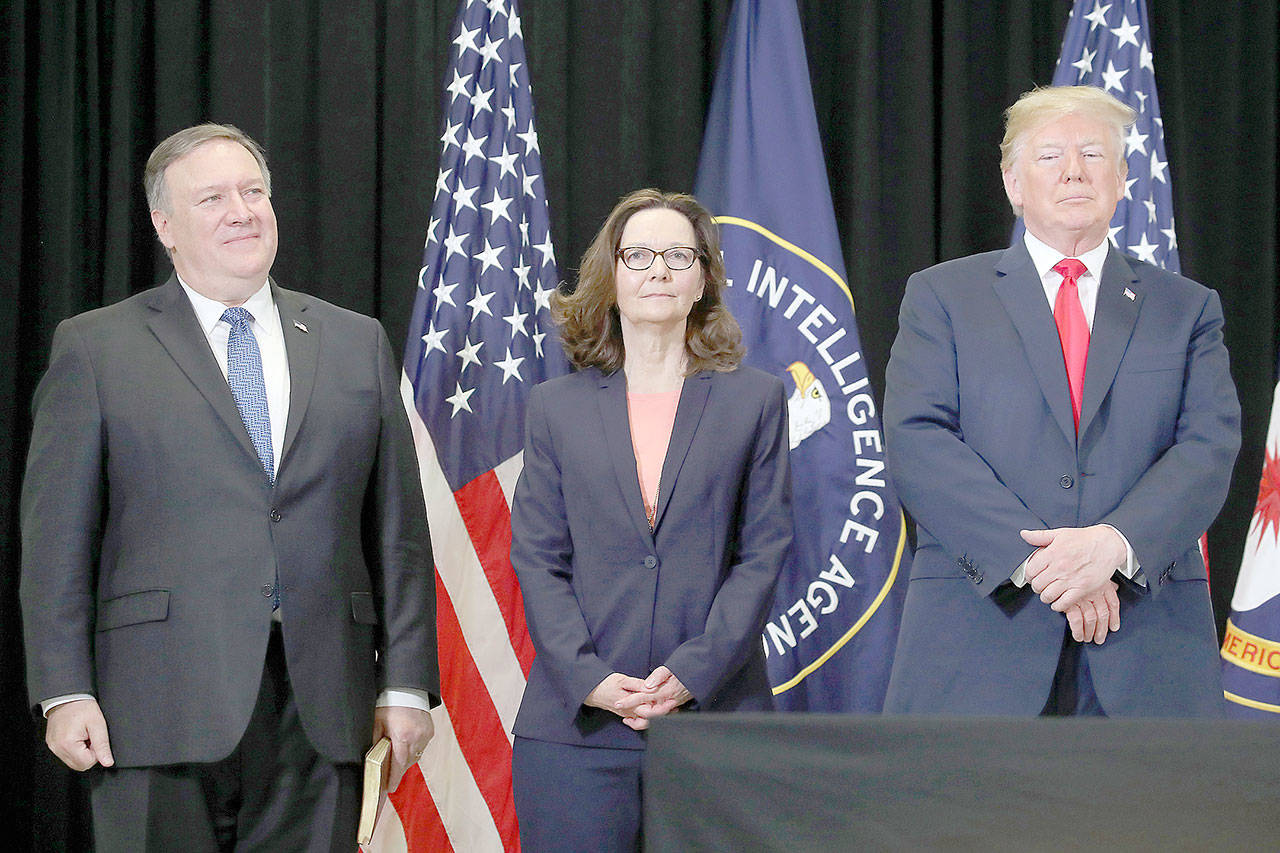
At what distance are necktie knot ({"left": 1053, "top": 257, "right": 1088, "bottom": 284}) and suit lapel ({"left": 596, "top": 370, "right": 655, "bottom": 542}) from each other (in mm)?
863

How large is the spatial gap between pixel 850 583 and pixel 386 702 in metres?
1.52

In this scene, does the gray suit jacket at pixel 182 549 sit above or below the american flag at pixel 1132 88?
below

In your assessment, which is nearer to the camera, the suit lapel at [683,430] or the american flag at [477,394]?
the suit lapel at [683,430]

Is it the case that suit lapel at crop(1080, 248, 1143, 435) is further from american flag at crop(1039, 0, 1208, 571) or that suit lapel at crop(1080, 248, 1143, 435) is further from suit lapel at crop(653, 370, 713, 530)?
american flag at crop(1039, 0, 1208, 571)

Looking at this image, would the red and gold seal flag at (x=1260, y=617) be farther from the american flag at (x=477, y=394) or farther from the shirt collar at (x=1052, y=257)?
the american flag at (x=477, y=394)

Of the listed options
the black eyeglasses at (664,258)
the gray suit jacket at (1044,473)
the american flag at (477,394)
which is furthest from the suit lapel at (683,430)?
the american flag at (477,394)

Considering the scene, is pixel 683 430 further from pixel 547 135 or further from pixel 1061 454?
pixel 547 135

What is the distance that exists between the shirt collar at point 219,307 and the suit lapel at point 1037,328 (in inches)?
53.8

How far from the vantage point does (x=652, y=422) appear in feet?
8.27

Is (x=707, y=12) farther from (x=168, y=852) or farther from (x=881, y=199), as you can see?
(x=168, y=852)

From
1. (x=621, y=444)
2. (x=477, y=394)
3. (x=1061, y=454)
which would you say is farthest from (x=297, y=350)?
(x=1061, y=454)

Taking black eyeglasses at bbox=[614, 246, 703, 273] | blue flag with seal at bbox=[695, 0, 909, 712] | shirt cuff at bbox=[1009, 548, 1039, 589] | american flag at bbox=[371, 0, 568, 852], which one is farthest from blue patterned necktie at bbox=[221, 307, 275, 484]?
blue flag with seal at bbox=[695, 0, 909, 712]

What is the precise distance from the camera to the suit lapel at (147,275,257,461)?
220cm

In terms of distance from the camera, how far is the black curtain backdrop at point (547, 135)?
352 centimetres
